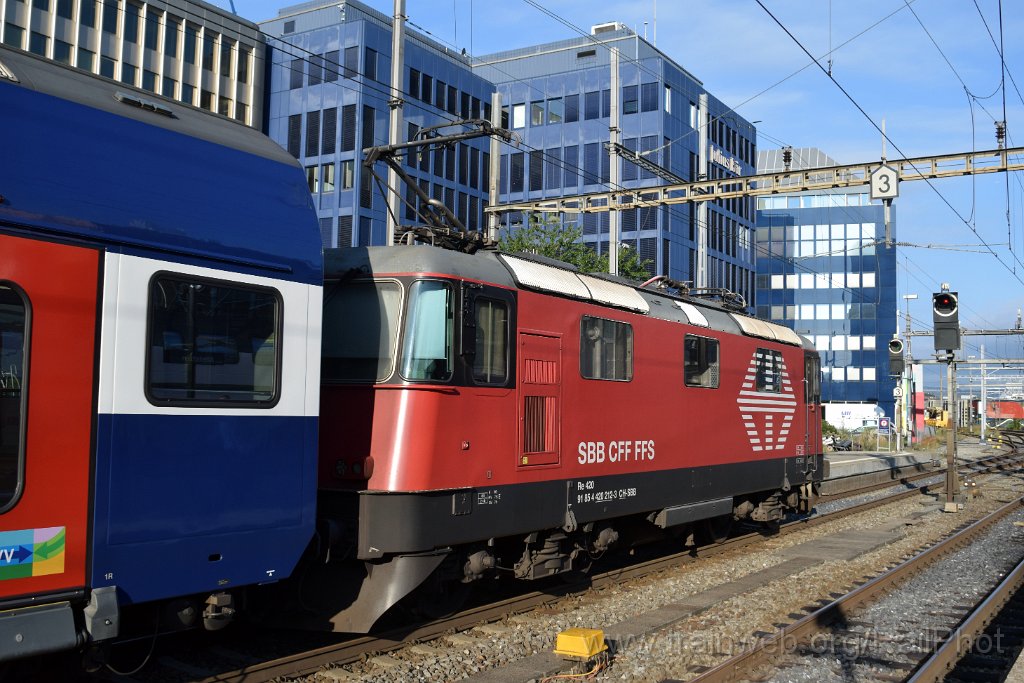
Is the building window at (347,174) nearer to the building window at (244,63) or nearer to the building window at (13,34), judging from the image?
the building window at (244,63)

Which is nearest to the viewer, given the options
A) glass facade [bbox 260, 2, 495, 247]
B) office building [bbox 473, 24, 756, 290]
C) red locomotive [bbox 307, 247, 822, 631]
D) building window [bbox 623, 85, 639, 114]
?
red locomotive [bbox 307, 247, 822, 631]

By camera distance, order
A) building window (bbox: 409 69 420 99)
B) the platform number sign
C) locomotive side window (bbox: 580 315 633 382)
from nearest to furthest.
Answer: locomotive side window (bbox: 580 315 633 382)
the platform number sign
building window (bbox: 409 69 420 99)

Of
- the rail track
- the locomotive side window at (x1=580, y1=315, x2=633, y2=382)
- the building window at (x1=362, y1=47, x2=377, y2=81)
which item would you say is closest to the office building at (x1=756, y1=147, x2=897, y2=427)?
the building window at (x1=362, y1=47, x2=377, y2=81)

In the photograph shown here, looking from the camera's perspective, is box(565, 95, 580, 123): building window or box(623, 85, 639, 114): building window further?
box(565, 95, 580, 123): building window

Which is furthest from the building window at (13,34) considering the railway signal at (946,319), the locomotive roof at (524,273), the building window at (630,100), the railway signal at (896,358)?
the locomotive roof at (524,273)

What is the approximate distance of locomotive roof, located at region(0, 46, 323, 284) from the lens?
5.53m

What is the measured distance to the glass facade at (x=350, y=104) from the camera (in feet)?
159

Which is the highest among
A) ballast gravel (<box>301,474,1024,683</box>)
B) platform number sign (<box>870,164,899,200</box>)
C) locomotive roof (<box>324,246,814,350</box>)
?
platform number sign (<box>870,164,899,200</box>)

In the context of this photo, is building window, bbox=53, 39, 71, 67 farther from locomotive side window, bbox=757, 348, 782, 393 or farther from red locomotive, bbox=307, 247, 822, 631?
red locomotive, bbox=307, 247, 822, 631

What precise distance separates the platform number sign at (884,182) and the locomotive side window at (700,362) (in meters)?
8.14

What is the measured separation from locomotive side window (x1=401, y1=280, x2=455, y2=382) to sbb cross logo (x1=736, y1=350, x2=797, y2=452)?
7379mm

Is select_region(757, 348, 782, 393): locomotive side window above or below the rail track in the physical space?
above

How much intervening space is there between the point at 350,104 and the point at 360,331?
138 feet

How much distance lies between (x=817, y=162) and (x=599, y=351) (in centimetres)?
9270
